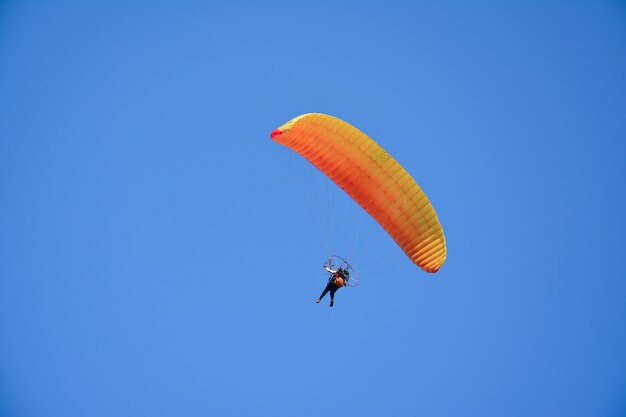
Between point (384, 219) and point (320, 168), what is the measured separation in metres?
2.23

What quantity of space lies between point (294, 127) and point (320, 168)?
1.67 m

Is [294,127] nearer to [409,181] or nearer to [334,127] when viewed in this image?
[334,127]

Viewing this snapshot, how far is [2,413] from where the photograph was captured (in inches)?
1818

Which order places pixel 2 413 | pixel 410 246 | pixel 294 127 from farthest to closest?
pixel 2 413
pixel 410 246
pixel 294 127

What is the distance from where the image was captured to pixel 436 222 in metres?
21.3

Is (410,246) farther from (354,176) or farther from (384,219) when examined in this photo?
(354,176)

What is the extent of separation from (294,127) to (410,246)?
4617mm

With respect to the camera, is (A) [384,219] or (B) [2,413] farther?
(B) [2,413]

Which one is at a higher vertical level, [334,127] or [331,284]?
[334,127]

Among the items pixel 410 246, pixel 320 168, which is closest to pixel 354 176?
pixel 320 168

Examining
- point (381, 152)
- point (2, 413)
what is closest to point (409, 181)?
point (381, 152)

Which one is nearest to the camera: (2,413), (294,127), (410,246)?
(294,127)

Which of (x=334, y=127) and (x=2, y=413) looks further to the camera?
(x=2, y=413)

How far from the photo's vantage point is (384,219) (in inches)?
852
